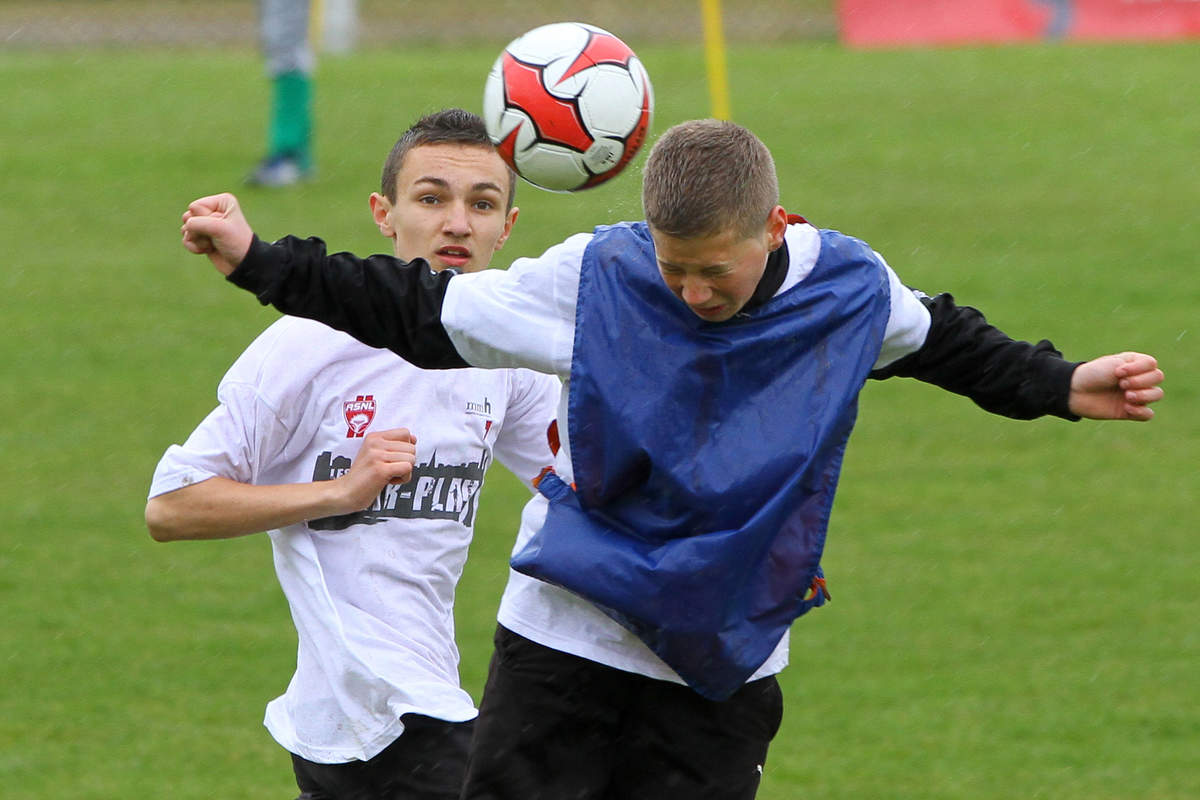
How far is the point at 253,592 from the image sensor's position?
7.83 m

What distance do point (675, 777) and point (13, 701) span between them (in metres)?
3.65

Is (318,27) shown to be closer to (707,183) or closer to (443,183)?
(443,183)

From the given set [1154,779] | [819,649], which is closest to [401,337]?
[1154,779]

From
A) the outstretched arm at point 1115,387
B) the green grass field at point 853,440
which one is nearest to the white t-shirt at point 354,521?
the outstretched arm at point 1115,387

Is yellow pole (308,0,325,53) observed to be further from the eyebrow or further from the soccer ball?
the eyebrow

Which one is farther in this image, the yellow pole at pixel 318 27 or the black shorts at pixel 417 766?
the yellow pole at pixel 318 27

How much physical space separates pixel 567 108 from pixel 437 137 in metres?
0.33

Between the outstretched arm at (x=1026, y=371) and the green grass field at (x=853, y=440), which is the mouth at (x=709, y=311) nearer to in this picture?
the outstretched arm at (x=1026, y=371)

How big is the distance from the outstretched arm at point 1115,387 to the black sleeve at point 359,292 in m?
1.25

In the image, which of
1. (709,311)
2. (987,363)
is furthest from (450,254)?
(987,363)

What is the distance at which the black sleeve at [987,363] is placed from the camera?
380cm

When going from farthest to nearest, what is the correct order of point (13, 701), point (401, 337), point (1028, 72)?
point (1028, 72)
point (13, 701)
point (401, 337)

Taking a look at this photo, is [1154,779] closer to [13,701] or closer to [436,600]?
[436,600]

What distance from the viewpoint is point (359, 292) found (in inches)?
138
